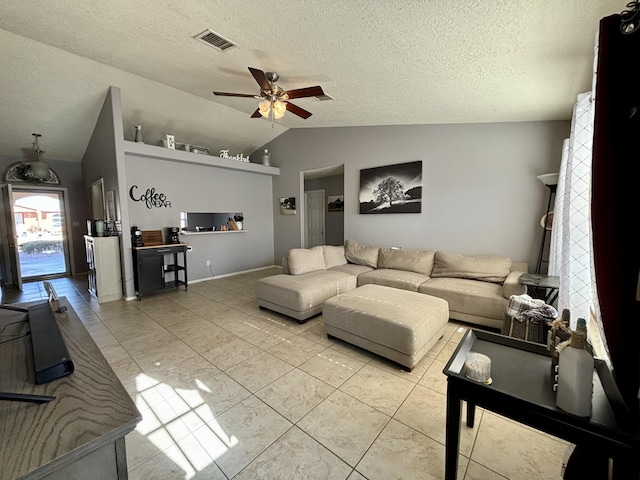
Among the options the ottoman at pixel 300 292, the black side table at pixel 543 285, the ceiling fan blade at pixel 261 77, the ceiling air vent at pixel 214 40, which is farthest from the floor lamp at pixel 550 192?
the ceiling air vent at pixel 214 40

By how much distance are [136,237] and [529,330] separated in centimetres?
508

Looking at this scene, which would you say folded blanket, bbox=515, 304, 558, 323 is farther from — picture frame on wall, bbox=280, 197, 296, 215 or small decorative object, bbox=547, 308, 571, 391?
picture frame on wall, bbox=280, 197, 296, 215

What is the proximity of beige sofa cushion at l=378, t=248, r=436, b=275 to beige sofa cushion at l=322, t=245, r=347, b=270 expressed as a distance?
0.66 meters

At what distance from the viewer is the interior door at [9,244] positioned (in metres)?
4.84

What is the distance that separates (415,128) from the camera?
13.8ft

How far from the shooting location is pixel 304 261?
12.8 ft

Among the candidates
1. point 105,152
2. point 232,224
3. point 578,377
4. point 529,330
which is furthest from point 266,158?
Answer: point 578,377

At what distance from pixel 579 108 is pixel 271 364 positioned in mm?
3372

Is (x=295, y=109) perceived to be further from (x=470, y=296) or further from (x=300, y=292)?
(x=470, y=296)

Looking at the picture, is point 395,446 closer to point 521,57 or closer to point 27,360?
point 27,360

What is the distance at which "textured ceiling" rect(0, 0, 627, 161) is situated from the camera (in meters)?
1.82

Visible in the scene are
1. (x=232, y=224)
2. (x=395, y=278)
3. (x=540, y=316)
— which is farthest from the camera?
(x=232, y=224)

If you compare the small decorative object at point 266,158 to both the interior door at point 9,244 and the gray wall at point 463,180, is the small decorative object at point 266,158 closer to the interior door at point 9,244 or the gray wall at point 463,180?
the gray wall at point 463,180

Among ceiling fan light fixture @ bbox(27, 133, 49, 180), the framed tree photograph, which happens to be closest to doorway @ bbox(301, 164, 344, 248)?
the framed tree photograph
